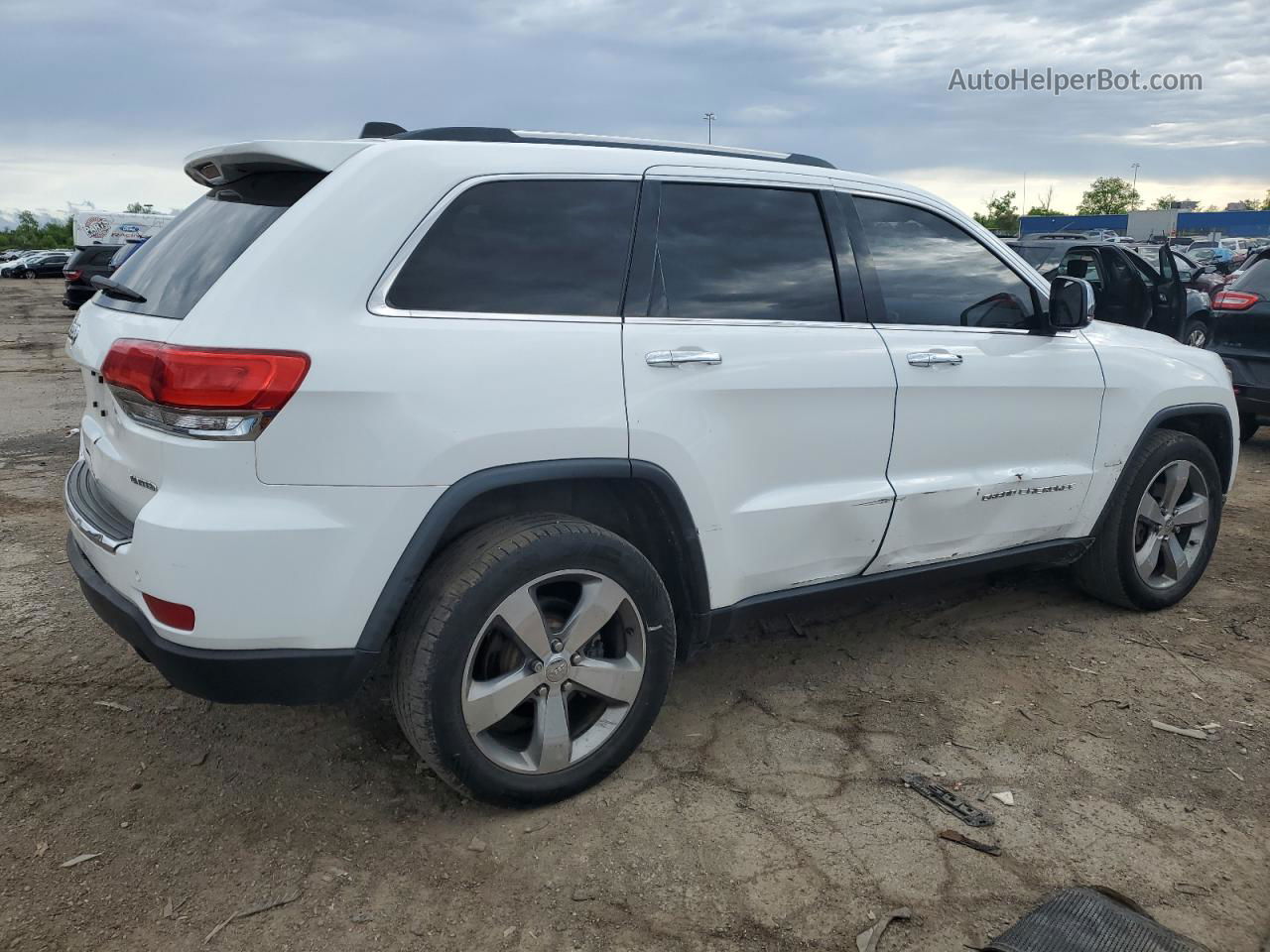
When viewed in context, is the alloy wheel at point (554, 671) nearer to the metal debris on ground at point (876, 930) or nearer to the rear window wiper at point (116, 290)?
the metal debris on ground at point (876, 930)

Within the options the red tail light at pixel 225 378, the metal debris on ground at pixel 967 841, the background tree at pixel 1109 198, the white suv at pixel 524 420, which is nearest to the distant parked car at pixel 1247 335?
the white suv at pixel 524 420

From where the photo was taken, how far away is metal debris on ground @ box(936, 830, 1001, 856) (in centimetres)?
277

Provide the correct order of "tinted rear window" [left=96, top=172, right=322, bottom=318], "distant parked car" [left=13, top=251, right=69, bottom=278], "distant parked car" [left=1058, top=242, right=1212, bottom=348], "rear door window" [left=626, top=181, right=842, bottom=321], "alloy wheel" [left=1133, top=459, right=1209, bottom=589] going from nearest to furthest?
"tinted rear window" [left=96, top=172, right=322, bottom=318] < "rear door window" [left=626, top=181, right=842, bottom=321] < "alloy wheel" [left=1133, top=459, right=1209, bottom=589] < "distant parked car" [left=1058, top=242, right=1212, bottom=348] < "distant parked car" [left=13, top=251, right=69, bottom=278]

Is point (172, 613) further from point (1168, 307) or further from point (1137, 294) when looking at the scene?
point (1168, 307)

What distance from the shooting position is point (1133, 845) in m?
2.81

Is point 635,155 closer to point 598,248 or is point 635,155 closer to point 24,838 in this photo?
point 598,248

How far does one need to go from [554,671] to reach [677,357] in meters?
0.95

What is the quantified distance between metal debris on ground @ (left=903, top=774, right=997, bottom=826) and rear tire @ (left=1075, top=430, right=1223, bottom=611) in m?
1.76

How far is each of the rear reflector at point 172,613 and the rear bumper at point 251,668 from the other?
0.06 meters

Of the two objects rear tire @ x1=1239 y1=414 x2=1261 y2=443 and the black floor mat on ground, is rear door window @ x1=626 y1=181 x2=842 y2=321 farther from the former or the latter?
rear tire @ x1=1239 y1=414 x2=1261 y2=443

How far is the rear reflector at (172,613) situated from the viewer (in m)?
2.42

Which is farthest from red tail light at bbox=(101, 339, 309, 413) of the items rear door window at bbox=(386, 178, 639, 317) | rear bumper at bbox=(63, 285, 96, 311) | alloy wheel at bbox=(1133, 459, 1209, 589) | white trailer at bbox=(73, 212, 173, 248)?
white trailer at bbox=(73, 212, 173, 248)

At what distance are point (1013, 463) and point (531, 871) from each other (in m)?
2.31

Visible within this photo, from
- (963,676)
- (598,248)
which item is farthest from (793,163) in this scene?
(963,676)
